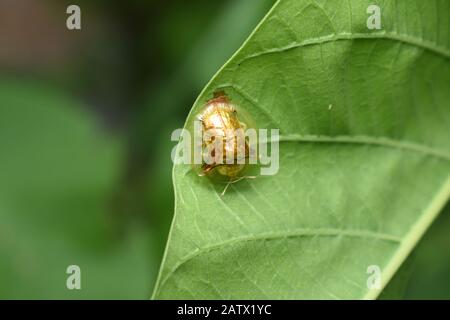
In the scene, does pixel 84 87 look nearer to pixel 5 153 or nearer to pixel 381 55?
pixel 5 153

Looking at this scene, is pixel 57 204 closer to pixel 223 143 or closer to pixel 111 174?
pixel 111 174

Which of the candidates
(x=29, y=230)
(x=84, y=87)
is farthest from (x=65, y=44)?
(x=29, y=230)

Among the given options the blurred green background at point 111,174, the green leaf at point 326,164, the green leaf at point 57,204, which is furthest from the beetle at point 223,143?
the green leaf at point 57,204

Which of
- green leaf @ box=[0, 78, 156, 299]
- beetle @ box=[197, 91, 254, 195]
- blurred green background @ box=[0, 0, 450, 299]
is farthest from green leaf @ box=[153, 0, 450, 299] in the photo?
green leaf @ box=[0, 78, 156, 299]

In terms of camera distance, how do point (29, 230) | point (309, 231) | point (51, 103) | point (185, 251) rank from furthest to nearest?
point (51, 103), point (29, 230), point (309, 231), point (185, 251)

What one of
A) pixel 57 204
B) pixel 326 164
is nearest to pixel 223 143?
pixel 326 164

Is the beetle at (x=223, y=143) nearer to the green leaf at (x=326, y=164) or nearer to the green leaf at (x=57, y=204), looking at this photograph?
the green leaf at (x=326, y=164)

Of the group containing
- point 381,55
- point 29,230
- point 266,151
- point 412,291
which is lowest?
point 412,291
